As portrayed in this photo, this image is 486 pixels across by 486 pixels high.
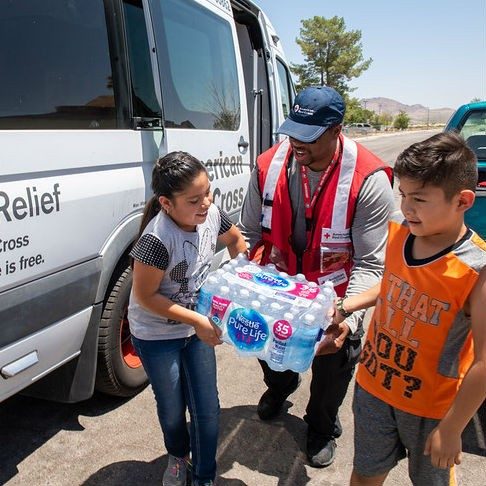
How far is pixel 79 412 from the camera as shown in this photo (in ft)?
9.34

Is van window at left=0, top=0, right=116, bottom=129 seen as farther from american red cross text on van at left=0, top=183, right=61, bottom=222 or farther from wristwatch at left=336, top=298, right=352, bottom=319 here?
wristwatch at left=336, top=298, right=352, bottom=319

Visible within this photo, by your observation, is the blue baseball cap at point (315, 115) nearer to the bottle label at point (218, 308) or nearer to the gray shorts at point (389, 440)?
the bottle label at point (218, 308)

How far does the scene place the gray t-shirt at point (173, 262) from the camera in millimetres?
1825

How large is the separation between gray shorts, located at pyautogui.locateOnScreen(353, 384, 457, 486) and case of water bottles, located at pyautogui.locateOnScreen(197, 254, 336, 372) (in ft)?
0.89

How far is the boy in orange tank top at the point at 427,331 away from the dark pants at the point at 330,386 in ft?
1.92

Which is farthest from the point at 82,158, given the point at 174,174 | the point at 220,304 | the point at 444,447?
the point at 444,447

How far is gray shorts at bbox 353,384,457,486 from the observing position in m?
1.61

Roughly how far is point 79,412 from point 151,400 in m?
0.42

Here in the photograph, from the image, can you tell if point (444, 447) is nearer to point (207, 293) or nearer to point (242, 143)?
point (207, 293)

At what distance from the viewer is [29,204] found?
191 centimetres

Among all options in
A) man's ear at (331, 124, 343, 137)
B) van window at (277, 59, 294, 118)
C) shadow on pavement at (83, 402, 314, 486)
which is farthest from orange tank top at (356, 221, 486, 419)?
van window at (277, 59, 294, 118)

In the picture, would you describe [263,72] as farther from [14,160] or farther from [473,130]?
[14,160]

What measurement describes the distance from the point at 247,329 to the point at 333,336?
36 centimetres

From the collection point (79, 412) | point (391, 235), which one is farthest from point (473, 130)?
point (79, 412)
